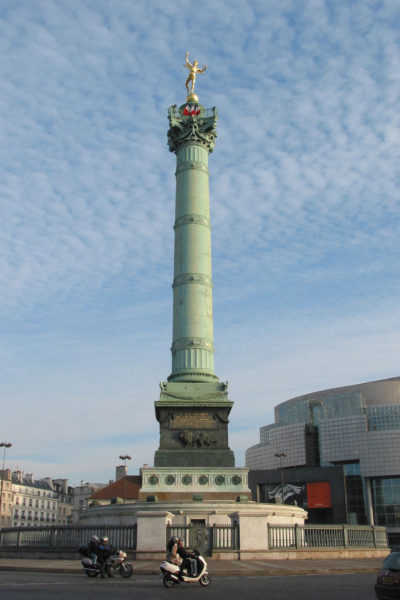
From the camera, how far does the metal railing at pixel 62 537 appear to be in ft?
78.4

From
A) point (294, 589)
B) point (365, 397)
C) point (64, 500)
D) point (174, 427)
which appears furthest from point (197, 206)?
point (64, 500)

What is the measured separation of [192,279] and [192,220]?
14.8 ft

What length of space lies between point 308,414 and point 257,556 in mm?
84239

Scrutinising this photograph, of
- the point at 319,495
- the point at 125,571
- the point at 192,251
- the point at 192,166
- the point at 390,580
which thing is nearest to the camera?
the point at 390,580

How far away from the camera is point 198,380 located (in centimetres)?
3859

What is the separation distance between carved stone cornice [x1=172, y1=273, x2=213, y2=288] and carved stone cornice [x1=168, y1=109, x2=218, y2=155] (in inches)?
423

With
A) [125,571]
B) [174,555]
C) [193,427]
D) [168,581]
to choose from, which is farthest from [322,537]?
[193,427]

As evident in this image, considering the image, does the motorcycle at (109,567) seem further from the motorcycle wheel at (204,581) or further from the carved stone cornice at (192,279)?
the carved stone cornice at (192,279)

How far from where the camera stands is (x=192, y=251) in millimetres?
41781

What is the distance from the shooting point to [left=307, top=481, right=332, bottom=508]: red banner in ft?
266

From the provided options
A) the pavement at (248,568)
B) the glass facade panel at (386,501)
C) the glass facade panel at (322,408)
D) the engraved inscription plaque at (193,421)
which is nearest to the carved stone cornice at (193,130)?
the engraved inscription plaque at (193,421)

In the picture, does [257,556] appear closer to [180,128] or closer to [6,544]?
[6,544]

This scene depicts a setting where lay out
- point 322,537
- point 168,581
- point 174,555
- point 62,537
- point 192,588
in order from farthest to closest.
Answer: point 62,537 < point 322,537 < point 174,555 < point 168,581 < point 192,588

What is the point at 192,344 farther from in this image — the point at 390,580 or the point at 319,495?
the point at 319,495
